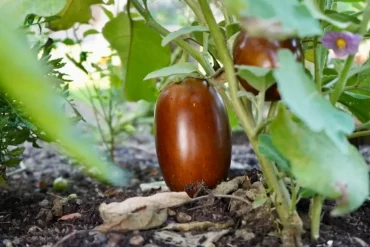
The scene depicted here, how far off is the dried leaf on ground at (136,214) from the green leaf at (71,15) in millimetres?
617

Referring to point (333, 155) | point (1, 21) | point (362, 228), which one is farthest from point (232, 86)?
point (1, 21)

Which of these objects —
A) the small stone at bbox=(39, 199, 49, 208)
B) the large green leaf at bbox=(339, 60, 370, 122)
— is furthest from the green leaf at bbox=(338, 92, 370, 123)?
the small stone at bbox=(39, 199, 49, 208)

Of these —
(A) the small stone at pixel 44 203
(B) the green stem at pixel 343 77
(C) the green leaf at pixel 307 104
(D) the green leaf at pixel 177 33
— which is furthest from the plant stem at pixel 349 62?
(A) the small stone at pixel 44 203

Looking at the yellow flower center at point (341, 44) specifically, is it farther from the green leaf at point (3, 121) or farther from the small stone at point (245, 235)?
the green leaf at point (3, 121)

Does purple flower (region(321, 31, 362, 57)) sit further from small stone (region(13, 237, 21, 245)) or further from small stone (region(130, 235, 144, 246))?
small stone (region(13, 237, 21, 245))

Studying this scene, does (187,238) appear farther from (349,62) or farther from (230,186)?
(349,62)

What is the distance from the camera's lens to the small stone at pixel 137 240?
0.67 meters

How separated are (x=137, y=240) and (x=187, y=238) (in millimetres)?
75

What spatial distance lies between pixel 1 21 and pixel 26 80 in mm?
28

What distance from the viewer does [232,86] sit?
0.69 m

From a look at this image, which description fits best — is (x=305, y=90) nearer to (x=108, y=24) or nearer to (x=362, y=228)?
(x=362, y=228)

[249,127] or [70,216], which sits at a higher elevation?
[249,127]

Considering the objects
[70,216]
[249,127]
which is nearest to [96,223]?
[70,216]

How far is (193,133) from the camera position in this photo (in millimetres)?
890
